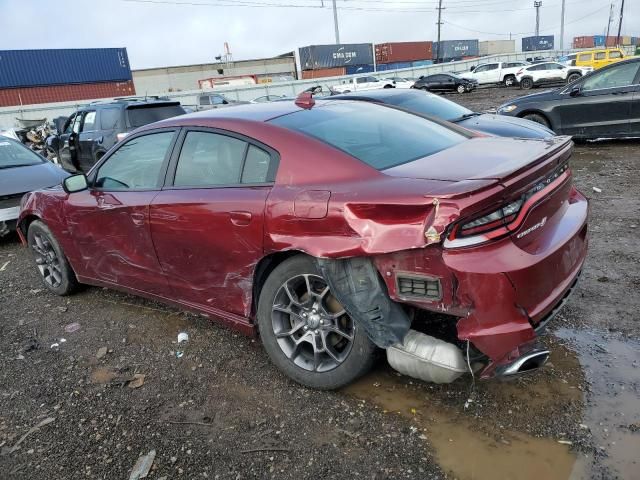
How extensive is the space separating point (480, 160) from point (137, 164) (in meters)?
2.45

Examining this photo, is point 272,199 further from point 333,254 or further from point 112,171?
point 112,171

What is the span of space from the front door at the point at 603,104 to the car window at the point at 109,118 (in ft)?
27.7

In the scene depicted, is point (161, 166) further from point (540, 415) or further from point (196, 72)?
point (196, 72)

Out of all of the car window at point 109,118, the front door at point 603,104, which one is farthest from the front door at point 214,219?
the front door at point 603,104

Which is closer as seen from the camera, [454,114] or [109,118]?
[454,114]

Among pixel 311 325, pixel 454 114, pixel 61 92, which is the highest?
pixel 61 92

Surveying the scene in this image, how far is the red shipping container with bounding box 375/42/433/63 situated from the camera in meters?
64.5

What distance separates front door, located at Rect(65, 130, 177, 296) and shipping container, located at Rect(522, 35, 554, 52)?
316 ft

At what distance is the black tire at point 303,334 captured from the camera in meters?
2.68

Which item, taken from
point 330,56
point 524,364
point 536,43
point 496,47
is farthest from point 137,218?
point 496,47

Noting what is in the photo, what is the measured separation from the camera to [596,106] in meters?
9.05

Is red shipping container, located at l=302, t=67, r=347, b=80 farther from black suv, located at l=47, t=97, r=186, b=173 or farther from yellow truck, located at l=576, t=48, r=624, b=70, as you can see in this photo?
black suv, located at l=47, t=97, r=186, b=173

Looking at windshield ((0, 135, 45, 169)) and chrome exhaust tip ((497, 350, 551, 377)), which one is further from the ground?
windshield ((0, 135, 45, 169))

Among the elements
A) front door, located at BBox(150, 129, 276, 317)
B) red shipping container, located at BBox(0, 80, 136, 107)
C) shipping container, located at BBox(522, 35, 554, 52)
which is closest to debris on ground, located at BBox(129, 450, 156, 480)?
front door, located at BBox(150, 129, 276, 317)
